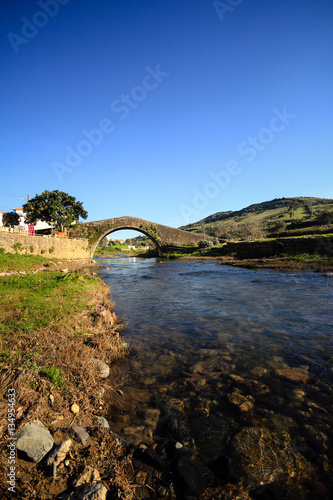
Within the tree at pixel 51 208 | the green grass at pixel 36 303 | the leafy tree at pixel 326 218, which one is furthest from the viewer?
the leafy tree at pixel 326 218

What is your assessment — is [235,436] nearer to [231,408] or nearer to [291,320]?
[231,408]

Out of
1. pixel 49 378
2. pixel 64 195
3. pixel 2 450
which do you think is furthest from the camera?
pixel 64 195

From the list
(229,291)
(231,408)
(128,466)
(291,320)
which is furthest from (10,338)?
(229,291)

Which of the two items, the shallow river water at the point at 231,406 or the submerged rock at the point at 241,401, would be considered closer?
the shallow river water at the point at 231,406

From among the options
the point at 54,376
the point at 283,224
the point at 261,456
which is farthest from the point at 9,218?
the point at 283,224

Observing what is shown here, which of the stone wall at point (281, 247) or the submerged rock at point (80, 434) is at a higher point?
the stone wall at point (281, 247)

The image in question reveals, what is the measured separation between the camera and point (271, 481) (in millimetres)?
2299

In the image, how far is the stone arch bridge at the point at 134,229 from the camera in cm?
4428

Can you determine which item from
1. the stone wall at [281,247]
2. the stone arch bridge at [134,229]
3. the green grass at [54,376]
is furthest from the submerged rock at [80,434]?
the stone arch bridge at [134,229]

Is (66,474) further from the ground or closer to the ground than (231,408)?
further from the ground

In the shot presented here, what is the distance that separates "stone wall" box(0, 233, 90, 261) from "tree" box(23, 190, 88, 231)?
19.8ft

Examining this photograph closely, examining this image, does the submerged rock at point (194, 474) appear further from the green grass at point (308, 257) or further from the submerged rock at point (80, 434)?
the green grass at point (308, 257)

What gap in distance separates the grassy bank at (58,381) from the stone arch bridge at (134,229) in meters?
39.4

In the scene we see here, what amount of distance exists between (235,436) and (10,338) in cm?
356
